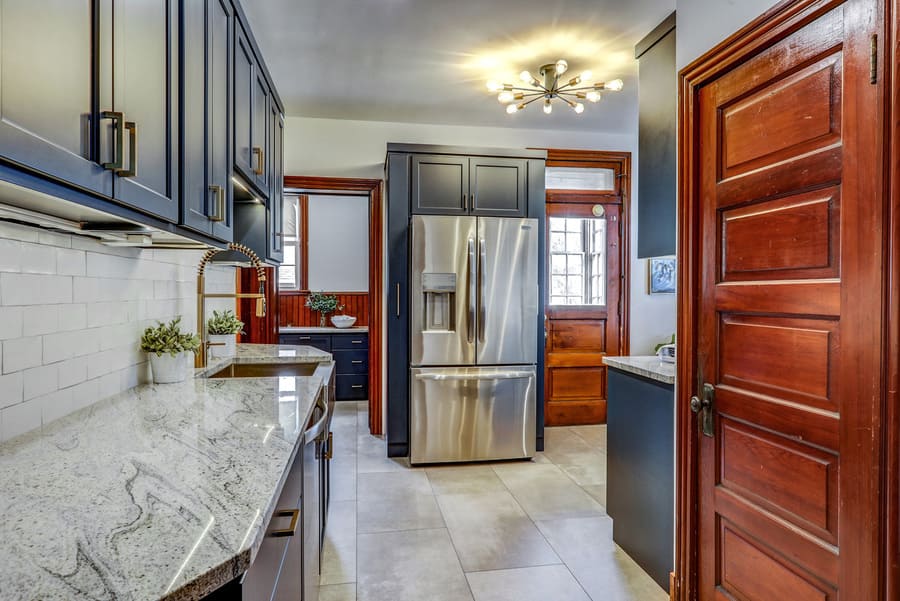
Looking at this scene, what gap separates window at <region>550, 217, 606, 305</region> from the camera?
4.68m

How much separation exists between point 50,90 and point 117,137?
162 mm

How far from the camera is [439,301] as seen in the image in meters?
3.66

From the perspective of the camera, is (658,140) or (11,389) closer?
(11,389)

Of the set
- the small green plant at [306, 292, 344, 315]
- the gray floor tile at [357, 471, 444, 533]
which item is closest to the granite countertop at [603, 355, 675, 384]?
the gray floor tile at [357, 471, 444, 533]

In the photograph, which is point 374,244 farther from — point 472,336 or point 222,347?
point 222,347

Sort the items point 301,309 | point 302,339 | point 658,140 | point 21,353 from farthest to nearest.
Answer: point 301,309, point 302,339, point 658,140, point 21,353

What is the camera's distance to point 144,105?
114 cm

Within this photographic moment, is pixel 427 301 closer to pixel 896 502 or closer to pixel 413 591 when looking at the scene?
pixel 413 591

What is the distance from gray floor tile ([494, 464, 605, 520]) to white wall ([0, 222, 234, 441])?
2147 mm

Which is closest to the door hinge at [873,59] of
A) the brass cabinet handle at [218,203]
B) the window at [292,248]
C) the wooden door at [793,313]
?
the wooden door at [793,313]

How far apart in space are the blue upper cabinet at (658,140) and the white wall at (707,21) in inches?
6.1

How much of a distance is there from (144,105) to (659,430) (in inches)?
82.8

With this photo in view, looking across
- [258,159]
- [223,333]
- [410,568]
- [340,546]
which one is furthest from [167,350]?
[410,568]

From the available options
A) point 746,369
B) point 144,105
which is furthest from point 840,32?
point 144,105
